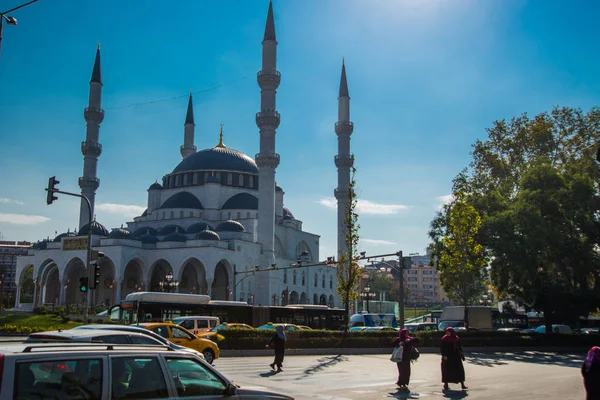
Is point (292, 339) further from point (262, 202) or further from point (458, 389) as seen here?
point (262, 202)

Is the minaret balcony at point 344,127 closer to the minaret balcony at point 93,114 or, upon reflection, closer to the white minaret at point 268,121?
the white minaret at point 268,121

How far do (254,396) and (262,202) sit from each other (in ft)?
161

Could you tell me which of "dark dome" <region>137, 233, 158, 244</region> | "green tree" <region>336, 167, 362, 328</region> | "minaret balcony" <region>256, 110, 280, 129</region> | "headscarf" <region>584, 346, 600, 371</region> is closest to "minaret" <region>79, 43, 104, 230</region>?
"dark dome" <region>137, 233, 158, 244</region>

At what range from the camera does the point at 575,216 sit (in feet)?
108

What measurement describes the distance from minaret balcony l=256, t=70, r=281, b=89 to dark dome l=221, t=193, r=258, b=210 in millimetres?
20110

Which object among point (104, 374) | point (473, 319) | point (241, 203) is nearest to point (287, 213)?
point (241, 203)

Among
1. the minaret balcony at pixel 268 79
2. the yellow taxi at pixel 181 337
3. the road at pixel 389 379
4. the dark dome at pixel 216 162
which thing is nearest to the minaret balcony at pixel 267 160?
the minaret balcony at pixel 268 79

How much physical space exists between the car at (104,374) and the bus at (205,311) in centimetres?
2318

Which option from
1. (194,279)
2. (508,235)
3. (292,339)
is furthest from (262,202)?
(292,339)

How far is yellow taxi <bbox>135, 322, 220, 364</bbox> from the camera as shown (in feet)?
55.1

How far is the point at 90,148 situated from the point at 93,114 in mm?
3395

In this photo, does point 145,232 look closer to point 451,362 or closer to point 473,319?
point 473,319

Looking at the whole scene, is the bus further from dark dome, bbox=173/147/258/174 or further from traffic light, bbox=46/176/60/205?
dark dome, bbox=173/147/258/174

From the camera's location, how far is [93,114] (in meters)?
Result: 58.0
